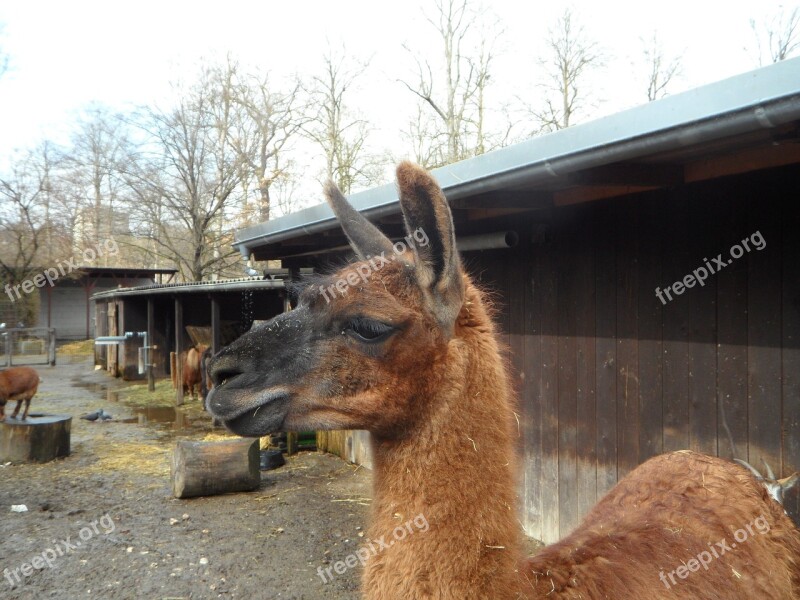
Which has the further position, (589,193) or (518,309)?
(518,309)

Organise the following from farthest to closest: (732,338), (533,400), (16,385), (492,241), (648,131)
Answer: (16,385) < (533,400) < (492,241) < (732,338) < (648,131)

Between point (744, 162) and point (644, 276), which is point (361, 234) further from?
point (644, 276)

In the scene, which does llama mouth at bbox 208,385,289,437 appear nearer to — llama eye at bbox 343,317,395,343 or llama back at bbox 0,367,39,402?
llama eye at bbox 343,317,395,343

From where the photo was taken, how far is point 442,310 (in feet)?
7.04

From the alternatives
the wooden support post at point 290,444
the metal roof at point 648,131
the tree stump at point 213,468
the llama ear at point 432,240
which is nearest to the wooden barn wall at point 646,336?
the metal roof at point 648,131

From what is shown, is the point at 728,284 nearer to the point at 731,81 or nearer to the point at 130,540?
the point at 731,81

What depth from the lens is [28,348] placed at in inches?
1075

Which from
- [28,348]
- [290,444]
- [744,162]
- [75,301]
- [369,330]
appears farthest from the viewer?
[75,301]

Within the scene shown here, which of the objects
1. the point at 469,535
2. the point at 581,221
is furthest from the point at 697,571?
the point at 581,221

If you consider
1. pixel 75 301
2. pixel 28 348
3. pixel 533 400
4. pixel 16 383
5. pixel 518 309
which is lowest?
pixel 28 348

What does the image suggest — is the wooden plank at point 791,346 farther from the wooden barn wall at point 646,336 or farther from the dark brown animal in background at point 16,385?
the dark brown animal in background at point 16,385

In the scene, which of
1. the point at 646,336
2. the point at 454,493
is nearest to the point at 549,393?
the point at 646,336
